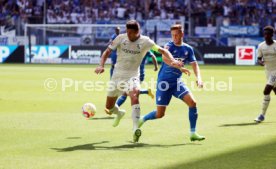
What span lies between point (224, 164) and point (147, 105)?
11.2 meters

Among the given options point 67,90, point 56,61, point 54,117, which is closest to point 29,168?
point 54,117

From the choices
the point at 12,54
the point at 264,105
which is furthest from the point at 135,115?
the point at 12,54

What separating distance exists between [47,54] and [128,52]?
38.2m

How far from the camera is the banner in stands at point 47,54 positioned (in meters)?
50.8

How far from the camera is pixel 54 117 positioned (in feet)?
59.0

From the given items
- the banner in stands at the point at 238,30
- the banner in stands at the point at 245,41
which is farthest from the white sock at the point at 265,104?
the banner in stands at the point at 238,30

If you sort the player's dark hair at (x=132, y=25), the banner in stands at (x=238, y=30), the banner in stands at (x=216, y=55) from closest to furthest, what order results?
1. the player's dark hair at (x=132, y=25)
2. the banner in stands at (x=216, y=55)
3. the banner in stands at (x=238, y=30)

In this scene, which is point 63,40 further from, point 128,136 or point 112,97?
point 128,136

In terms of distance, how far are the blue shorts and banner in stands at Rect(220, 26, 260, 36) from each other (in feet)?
121

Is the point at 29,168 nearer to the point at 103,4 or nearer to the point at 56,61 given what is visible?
the point at 56,61

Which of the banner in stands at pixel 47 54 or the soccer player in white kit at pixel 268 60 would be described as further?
the banner in stands at pixel 47 54

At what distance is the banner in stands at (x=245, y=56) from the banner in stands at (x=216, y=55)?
42 cm

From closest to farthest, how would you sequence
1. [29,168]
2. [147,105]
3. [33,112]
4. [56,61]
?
[29,168]
[33,112]
[147,105]
[56,61]

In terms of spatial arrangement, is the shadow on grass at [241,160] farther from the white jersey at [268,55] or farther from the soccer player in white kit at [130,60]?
the white jersey at [268,55]
